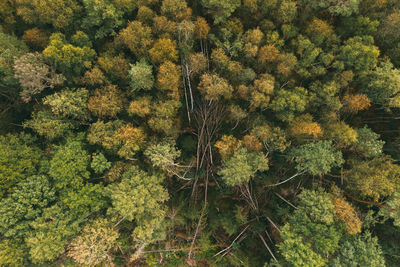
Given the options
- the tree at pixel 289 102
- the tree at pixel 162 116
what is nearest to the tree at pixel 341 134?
the tree at pixel 289 102

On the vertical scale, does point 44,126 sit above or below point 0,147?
above

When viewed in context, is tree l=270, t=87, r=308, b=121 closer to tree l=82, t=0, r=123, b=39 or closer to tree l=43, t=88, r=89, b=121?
tree l=82, t=0, r=123, b=39

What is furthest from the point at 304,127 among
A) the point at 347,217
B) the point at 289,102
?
the point at 347,217

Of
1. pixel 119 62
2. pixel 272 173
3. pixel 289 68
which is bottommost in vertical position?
pixel 272 173

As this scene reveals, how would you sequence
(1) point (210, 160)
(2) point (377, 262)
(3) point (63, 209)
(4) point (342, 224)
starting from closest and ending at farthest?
(2) point (377, 262) → (4) point (342, 224) → (3) point (63, 209) → (1) point (210, 160)

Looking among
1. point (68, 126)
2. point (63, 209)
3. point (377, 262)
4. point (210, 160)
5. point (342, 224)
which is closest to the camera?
point (377, 262)

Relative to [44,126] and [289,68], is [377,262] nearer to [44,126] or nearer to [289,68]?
[289,68]

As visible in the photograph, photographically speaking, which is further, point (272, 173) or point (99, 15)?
point (272, 173)

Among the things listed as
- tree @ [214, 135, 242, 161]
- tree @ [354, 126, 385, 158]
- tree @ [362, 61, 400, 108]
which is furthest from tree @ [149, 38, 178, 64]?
tree @ [354, 126, 385, 158]

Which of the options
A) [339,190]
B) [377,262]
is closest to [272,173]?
[339,190]
